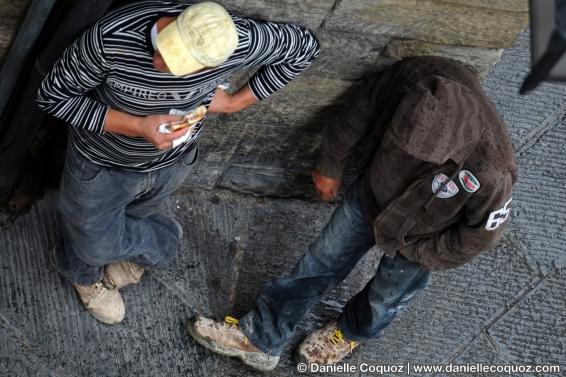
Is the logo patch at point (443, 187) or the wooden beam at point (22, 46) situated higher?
the logo patch at point (443, 187)

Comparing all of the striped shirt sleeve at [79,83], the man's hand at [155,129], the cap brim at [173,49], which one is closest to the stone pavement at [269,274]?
the man's hand at [155,129]

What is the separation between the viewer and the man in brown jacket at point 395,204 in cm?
289

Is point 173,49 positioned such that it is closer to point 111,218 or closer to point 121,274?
point 111,218

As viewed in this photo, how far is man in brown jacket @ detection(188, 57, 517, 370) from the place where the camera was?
2.89 metres

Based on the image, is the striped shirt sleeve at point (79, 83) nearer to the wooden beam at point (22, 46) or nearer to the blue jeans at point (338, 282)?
the wooden beam at point (22, 46)

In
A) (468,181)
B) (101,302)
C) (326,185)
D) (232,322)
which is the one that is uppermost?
(468,181)

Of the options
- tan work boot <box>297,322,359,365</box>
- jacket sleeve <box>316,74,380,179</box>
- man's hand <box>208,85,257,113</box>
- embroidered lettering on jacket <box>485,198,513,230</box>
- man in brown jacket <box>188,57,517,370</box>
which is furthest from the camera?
tan work boot <box>297,322,359,365</box>


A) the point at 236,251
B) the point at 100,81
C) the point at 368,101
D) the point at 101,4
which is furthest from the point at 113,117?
the point at 236,251

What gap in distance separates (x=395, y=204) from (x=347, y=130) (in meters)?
0.42

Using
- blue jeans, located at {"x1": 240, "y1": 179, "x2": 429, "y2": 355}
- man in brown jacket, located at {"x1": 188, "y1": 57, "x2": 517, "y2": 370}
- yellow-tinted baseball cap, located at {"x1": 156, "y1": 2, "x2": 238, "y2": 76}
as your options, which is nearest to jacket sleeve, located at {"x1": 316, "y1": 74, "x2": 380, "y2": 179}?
man in brown jacket, located at {"x1": 188, "y1": 57, "x2": 517, "y2": 370}

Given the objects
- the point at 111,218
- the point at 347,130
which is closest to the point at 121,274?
the point at 111,218

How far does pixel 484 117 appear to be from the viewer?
293 centimetres

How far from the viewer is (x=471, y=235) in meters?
3.08

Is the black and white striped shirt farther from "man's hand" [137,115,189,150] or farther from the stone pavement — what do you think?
the stone pavement
